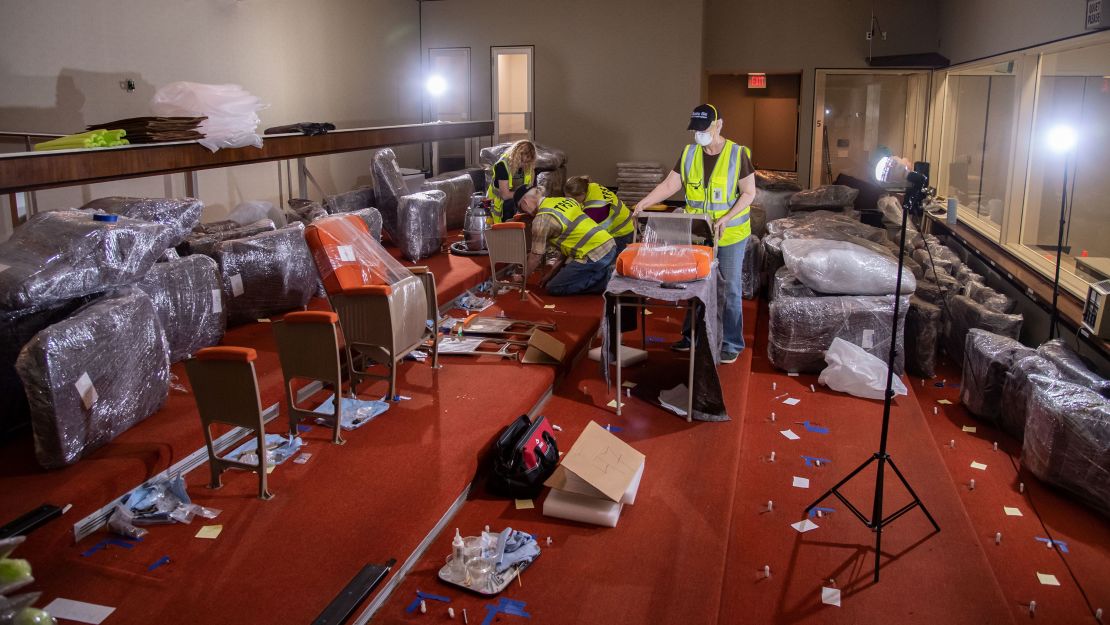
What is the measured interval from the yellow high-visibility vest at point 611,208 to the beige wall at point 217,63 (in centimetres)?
335

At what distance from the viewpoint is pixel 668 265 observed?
457 centimetres

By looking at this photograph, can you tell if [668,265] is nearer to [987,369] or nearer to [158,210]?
[987,369]

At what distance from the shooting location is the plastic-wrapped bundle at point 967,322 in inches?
213

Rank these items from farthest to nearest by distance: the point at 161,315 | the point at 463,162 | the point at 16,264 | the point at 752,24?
1. the point at 463,162
2. the point at 752,24
3. the point at 161,315
4. the point at 16,264

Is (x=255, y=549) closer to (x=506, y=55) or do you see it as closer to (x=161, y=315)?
(x=161, y=315)

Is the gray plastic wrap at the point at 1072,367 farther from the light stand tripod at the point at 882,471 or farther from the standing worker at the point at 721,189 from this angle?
the standing worker at the point at 721,189

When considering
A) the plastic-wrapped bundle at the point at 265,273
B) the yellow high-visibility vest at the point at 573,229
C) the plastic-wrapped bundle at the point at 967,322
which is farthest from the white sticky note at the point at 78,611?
the plastic-wrapped bundle at the point at 967,322

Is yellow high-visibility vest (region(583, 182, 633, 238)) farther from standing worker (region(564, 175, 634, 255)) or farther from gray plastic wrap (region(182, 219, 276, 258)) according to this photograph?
gray plastic wrap (region(182, 219, 276, 258))

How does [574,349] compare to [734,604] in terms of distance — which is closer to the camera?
[734,604]

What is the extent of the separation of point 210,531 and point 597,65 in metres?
9.06

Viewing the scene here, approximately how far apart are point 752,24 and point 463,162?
4.21 metres

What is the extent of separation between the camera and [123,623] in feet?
8.84

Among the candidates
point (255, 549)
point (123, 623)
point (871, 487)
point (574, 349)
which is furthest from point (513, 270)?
point (123, 623)

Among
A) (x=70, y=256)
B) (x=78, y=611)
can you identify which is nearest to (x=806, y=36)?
(x=70, y=256)
